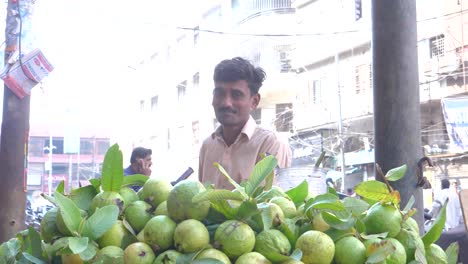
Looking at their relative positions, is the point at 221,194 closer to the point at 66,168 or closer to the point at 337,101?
the point at 337,101

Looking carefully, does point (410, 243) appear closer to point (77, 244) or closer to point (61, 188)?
point (77, 244)

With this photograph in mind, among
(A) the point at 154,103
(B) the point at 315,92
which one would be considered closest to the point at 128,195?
(B) the point at 315,92

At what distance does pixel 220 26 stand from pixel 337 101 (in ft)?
22.6

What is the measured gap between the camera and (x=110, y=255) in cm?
136

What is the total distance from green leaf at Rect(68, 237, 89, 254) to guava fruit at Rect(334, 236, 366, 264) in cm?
58

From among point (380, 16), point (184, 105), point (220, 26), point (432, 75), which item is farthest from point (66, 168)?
point (380, 16)

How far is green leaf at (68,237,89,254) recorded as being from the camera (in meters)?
1.31

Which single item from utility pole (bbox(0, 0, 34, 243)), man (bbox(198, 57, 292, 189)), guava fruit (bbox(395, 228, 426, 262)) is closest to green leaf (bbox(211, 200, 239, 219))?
guava fruit (bbox(395, 228, 426, 262))

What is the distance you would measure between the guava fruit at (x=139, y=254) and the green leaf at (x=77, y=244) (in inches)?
3.7

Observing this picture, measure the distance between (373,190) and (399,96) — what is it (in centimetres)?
140

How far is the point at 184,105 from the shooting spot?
26562 mm

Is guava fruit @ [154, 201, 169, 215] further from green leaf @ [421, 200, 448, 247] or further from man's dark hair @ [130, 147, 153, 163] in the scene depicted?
man's dark hair @ [130, 147, 153, 163]

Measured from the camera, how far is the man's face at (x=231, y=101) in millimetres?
2564

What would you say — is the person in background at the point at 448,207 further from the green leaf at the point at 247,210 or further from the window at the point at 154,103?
the window at the point at 154,103
